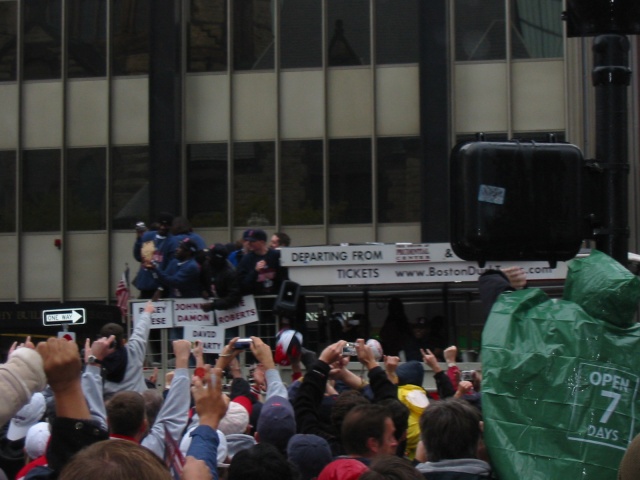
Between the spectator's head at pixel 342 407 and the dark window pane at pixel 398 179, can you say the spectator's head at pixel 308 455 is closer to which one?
the spectator's head at pixel 342 407

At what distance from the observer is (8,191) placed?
906 inches

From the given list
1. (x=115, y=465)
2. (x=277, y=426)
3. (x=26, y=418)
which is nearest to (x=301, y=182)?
(x=26, y=418)

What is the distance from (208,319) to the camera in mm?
11180

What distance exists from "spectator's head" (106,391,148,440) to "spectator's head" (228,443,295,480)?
0.73 m

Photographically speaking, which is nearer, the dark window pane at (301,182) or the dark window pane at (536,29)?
the dark window pane at (536,29)

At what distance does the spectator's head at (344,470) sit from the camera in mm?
4457

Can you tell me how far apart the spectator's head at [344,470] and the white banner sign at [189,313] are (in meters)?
6.71

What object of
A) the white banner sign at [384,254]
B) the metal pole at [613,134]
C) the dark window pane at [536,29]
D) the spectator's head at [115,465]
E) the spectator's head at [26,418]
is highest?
the dark window pane at [536,29]

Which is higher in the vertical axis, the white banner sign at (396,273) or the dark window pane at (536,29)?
the dark window pane at (536,29)

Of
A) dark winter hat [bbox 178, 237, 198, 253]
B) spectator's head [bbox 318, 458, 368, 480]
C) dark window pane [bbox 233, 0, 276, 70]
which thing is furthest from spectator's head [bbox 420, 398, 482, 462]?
dark window pane [bbox 233, 0, 276, 70]

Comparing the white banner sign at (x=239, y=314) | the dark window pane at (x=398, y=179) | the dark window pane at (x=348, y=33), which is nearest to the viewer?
the white banner sign at (x=239, y=314)

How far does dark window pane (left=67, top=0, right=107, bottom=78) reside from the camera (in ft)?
74.5

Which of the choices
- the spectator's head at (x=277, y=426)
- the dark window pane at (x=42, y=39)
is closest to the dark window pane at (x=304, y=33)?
the dark window pane at (x=42, y=39)

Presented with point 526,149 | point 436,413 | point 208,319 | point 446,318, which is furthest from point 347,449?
point 446,318
